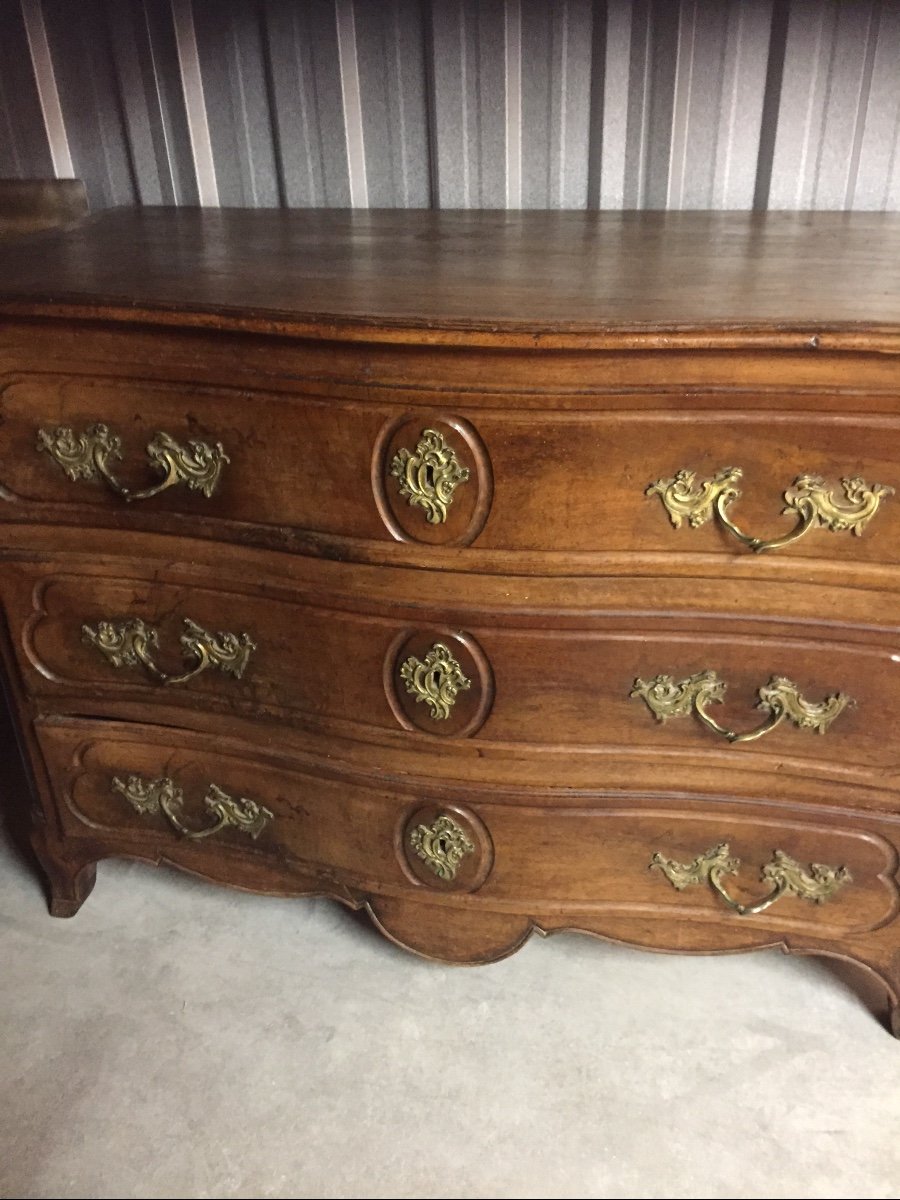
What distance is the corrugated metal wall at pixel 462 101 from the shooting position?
1.45m

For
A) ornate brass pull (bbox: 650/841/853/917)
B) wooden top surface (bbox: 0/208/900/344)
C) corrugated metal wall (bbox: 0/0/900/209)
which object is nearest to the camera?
wooden top surface (bbox: 0/208/900/344)

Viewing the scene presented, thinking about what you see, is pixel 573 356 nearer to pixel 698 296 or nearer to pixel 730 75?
pixel 698 296

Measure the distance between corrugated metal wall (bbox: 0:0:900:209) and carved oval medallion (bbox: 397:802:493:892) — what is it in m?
0.98

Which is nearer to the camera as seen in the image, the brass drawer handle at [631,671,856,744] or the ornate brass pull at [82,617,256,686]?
the brass drawer handle at [631,671,856,744]

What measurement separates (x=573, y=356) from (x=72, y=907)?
3.81 ft

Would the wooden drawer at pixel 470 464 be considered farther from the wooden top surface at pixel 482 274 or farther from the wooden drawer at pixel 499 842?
the wooden drawer at pixel 499 842

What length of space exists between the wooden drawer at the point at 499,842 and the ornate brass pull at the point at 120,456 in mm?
363

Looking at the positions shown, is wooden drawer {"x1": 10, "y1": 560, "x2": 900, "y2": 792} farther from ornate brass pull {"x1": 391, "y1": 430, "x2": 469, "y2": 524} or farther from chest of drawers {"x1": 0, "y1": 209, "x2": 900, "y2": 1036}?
ornate brass pull {"x1": 391, "y1": 430, "x2": 469, "y2": 524}

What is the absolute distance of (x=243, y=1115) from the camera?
1.26 metres

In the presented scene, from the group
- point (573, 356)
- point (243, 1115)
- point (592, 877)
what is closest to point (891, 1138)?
point (592, 877)

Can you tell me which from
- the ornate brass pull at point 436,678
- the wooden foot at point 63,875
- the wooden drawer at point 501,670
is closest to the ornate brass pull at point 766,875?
the wooden drawer at point 501,670

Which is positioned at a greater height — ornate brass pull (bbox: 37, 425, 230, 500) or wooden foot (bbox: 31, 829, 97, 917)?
ornate brass pull (bbox: 37, 425, 230, 500)

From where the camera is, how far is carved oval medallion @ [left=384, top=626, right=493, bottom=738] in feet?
3.72

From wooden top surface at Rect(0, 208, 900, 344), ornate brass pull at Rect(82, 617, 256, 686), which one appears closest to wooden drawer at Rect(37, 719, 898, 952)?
ornate brass pull at Rect(82, 617, 256, 686)
